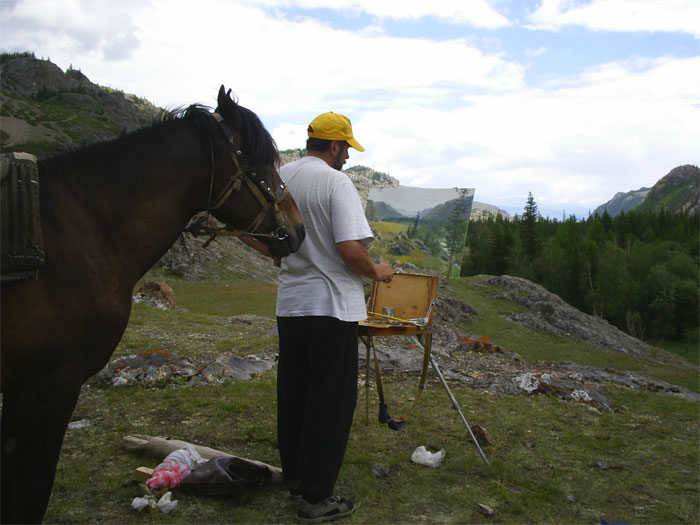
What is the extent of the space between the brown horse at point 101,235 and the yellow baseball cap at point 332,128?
22.3 inches

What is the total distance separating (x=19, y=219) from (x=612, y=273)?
65403mm

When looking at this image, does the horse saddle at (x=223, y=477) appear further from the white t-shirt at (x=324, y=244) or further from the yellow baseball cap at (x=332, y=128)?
the yellow baseball cap at (x=332, y=128)

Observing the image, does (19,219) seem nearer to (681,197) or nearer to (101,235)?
(101,235)

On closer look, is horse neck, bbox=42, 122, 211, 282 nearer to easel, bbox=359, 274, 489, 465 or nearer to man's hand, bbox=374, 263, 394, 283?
man's hand, bbox=374, 263, 394, 283

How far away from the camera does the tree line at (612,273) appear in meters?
56.6

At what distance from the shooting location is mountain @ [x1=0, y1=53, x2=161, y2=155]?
3875 inches

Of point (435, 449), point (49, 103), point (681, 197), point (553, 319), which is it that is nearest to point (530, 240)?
point (553, 319)

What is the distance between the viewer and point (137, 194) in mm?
2504

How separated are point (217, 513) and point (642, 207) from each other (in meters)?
218

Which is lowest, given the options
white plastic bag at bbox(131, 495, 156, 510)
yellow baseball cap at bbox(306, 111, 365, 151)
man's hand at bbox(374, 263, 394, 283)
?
white plastic bag at bbox(131, 495, 156, 510)

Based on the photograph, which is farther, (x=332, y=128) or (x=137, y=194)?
(x=332, y=128)

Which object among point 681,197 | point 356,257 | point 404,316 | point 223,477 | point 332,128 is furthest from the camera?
point 681,197

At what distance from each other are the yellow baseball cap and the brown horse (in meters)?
0.57

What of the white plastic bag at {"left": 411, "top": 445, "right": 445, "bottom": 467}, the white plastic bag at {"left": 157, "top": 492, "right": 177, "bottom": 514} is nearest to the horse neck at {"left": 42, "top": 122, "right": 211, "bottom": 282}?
the white plastic bag at {"left": 157, "top": 492, "right": 177, "bottom": 514}
